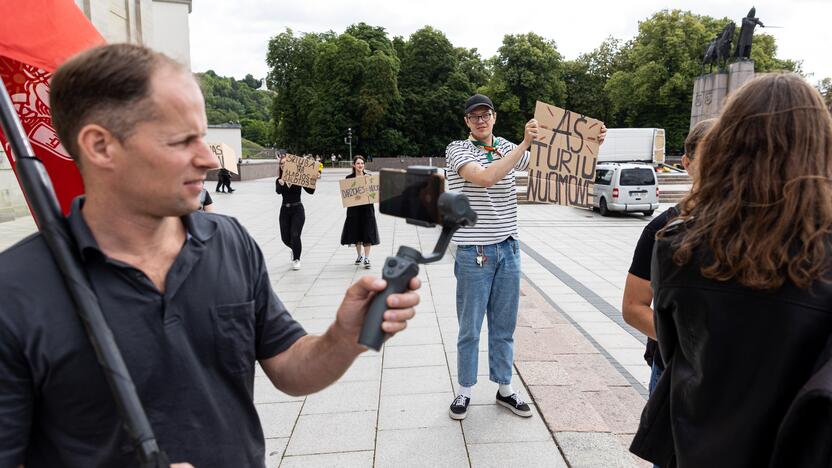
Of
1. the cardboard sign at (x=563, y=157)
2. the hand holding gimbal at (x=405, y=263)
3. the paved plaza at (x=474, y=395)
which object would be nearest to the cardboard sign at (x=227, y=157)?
the paved plaza at (x=474, y=395)

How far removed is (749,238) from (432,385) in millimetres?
3190

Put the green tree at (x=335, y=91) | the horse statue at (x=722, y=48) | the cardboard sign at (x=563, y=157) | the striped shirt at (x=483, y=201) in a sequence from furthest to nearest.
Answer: the green tree at (x=335, y=91)
the horse statue at (x=722, y=48)
the cardboard sign at (x=563, y=157)
the striped shirt at (x=483, y=201)

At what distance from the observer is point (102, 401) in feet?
3.72

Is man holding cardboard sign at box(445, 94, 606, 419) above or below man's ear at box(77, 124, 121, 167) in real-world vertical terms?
below

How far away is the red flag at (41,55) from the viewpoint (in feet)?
6.09

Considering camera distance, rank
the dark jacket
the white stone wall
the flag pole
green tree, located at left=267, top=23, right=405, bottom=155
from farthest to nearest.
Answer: green tree, located at left=267, top=23, right=405, bottom=155
the white stone wall
the dark jacket
the flag pole

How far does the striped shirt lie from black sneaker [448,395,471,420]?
105 cm

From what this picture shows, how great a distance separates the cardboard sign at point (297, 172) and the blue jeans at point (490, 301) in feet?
18.3

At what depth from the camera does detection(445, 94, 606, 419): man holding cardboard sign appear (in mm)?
3412

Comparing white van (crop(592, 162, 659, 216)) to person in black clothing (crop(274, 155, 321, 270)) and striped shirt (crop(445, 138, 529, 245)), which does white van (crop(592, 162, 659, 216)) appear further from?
striped shirt (crop(445, 138, 529, 245))

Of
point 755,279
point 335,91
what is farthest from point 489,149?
point 335,91

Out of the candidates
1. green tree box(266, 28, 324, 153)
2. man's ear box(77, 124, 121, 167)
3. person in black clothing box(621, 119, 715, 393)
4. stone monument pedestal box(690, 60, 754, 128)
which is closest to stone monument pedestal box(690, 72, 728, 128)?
stone monument pedestal box(690, 60, 754, 128)

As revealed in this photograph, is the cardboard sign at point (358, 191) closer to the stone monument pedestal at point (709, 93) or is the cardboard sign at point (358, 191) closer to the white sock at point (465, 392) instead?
the white sock at point (465, 392)

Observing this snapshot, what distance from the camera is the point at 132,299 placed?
117cm
